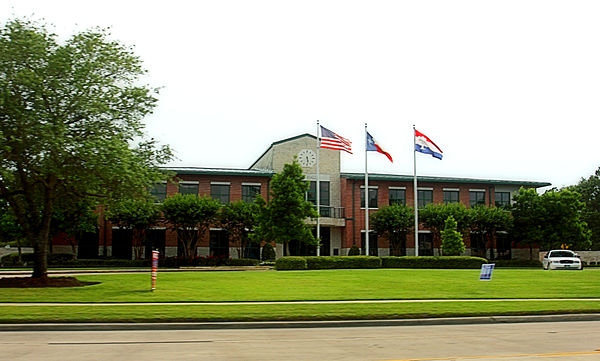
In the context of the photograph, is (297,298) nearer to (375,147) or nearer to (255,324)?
(255,324)

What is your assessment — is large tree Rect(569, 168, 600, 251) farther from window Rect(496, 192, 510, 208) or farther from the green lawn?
the green lawn

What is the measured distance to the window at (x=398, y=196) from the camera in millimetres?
58803

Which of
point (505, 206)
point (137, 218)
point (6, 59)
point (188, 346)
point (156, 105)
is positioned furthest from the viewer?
point (505, 206)

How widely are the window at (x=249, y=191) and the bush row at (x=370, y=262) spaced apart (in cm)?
1579

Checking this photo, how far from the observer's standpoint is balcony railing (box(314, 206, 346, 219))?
57.0 m

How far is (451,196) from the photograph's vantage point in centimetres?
6066

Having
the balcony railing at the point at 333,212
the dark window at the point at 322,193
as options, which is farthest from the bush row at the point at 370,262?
the dark window at the point at 322,193

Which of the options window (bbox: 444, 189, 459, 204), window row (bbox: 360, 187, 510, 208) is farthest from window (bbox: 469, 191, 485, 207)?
window (bbox: 444, 189, 459, 204)

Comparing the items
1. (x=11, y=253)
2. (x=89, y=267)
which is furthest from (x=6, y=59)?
(x=11, y=253)

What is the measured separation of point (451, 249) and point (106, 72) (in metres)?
34.6

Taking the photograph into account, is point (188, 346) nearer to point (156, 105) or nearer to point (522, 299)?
point (522, 299)

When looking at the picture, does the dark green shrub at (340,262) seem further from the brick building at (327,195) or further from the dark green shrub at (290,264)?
the brick building at (327,195)

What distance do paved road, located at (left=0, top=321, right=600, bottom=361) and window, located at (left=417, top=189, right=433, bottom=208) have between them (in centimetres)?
4574

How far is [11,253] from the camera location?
1909 inches
